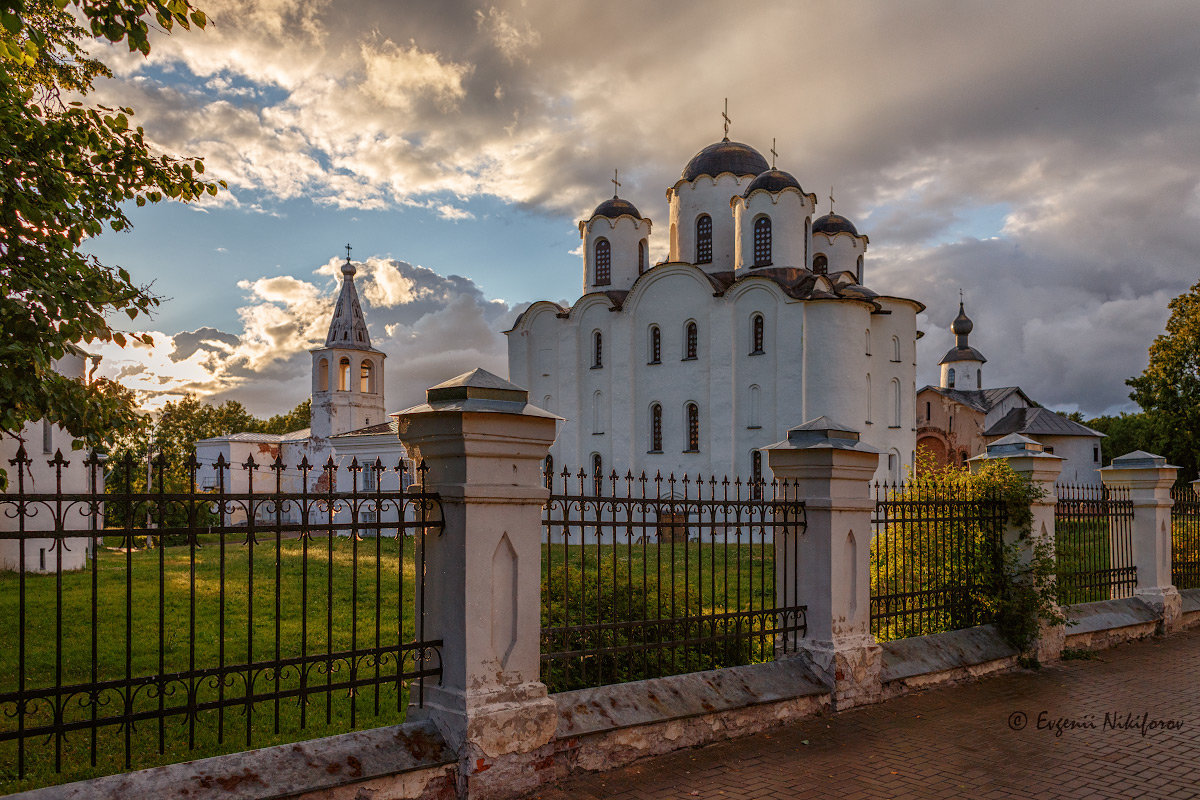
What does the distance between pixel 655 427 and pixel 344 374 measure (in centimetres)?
1885

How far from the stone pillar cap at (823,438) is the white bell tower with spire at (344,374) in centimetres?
3881

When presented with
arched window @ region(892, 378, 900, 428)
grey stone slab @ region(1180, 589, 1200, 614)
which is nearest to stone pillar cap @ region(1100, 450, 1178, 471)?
grey stone slab @ region(1180, 589, 1200, 614)

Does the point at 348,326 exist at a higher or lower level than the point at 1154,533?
higher

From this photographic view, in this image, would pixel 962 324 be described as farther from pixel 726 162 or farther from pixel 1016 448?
pixel 1016 448

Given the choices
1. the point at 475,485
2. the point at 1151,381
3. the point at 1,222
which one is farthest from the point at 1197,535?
the point at 1151,381

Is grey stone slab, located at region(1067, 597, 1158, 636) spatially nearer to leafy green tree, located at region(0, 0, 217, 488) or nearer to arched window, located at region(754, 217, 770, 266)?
leafy green tree, located at region(0, 0, 217, 488)

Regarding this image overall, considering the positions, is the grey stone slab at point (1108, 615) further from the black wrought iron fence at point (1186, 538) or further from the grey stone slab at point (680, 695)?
the grey stone slab at point (680, 695)

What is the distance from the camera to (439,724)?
5.20 metres

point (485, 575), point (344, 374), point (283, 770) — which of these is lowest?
point (283, 770)

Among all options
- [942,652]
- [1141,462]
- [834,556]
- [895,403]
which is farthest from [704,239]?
[834,556]

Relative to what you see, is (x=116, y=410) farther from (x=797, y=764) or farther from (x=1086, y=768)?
(x=1086, y=768)

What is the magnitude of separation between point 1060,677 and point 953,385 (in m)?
60.2

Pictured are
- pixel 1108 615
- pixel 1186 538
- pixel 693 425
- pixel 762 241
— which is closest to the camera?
pixel 1108 615

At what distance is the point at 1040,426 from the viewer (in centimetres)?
5216
